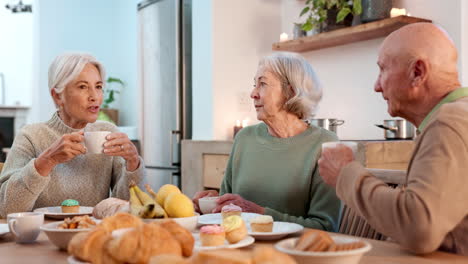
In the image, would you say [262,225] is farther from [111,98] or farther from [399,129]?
[111,98]

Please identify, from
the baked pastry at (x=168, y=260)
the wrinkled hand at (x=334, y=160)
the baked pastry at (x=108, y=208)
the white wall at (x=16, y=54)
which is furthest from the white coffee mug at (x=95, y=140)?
the white wall at (x=16, y=54)

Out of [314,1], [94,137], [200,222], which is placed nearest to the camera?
[200,222]

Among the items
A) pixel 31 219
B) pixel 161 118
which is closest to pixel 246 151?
pixel 31 219

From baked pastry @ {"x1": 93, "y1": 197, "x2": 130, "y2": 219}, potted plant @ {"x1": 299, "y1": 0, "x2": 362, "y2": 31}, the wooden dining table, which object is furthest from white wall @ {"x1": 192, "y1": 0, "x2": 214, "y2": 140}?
the wooden dining table

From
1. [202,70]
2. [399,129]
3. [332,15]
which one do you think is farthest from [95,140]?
[202,70]

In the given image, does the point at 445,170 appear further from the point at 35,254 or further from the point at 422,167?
the point at 35,254

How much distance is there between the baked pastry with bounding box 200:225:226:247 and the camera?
0.99 metres

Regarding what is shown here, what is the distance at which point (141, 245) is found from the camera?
739 mm

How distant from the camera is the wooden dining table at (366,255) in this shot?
0.97 metres

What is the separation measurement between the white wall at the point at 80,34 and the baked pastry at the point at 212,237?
222 inches

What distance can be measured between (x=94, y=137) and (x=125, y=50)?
5.25 meters

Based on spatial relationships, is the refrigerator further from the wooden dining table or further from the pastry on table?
the wooden dining table

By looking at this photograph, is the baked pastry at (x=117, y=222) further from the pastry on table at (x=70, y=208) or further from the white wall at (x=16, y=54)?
the white wall at (x=16, y=54)

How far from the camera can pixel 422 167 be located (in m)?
1.01
